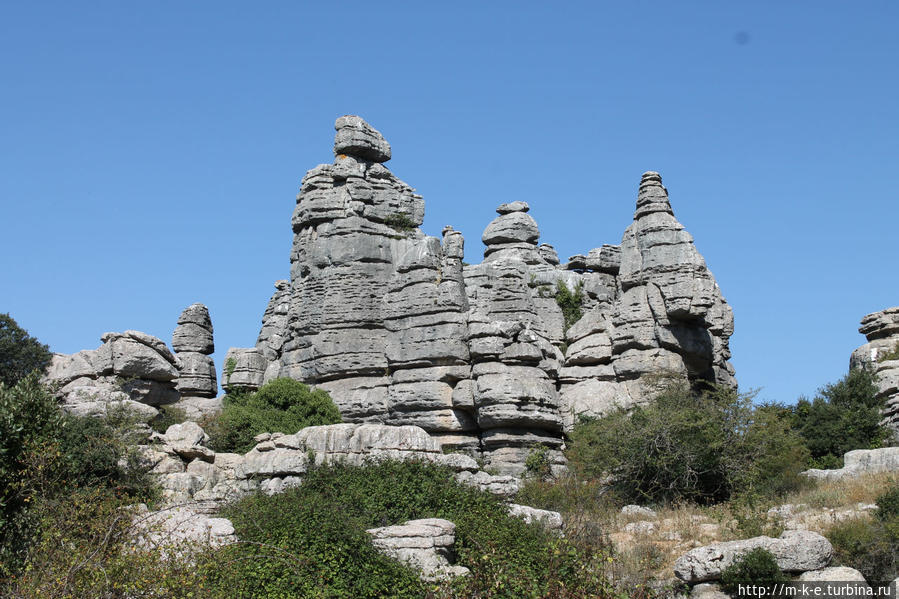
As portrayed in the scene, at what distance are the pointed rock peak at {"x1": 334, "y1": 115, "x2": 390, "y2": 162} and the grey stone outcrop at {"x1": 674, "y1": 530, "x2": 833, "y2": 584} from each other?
2347 centimetres

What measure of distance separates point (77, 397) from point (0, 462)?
11621mm

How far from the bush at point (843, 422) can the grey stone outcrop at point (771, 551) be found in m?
14.1

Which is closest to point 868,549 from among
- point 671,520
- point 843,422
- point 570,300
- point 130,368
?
point 671,520

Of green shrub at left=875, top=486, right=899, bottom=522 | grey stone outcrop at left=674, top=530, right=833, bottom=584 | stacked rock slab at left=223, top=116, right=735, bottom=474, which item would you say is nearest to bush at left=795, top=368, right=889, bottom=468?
stacked rock slab at left=223, top=116, right=735, bottom=474

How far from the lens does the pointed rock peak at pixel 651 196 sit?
113ft

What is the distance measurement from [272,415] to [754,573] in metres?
18.0

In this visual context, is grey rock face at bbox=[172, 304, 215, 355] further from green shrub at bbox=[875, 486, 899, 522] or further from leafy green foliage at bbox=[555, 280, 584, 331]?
green shrub at bbox=[875, 486, 899, 522]

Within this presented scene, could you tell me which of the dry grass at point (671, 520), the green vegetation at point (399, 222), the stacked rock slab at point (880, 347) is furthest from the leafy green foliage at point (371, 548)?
the stacked rock slab at point (880, 347)

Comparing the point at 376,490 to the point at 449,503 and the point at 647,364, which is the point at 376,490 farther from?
the point at 647,364

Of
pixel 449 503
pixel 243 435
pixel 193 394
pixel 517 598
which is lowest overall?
pixel 517 598

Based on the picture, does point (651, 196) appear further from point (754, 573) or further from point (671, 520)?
point (754, 573)

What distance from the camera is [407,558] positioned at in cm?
1501

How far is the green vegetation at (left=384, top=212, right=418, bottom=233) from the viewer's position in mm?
35625


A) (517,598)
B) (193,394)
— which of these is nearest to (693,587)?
(517,598)
